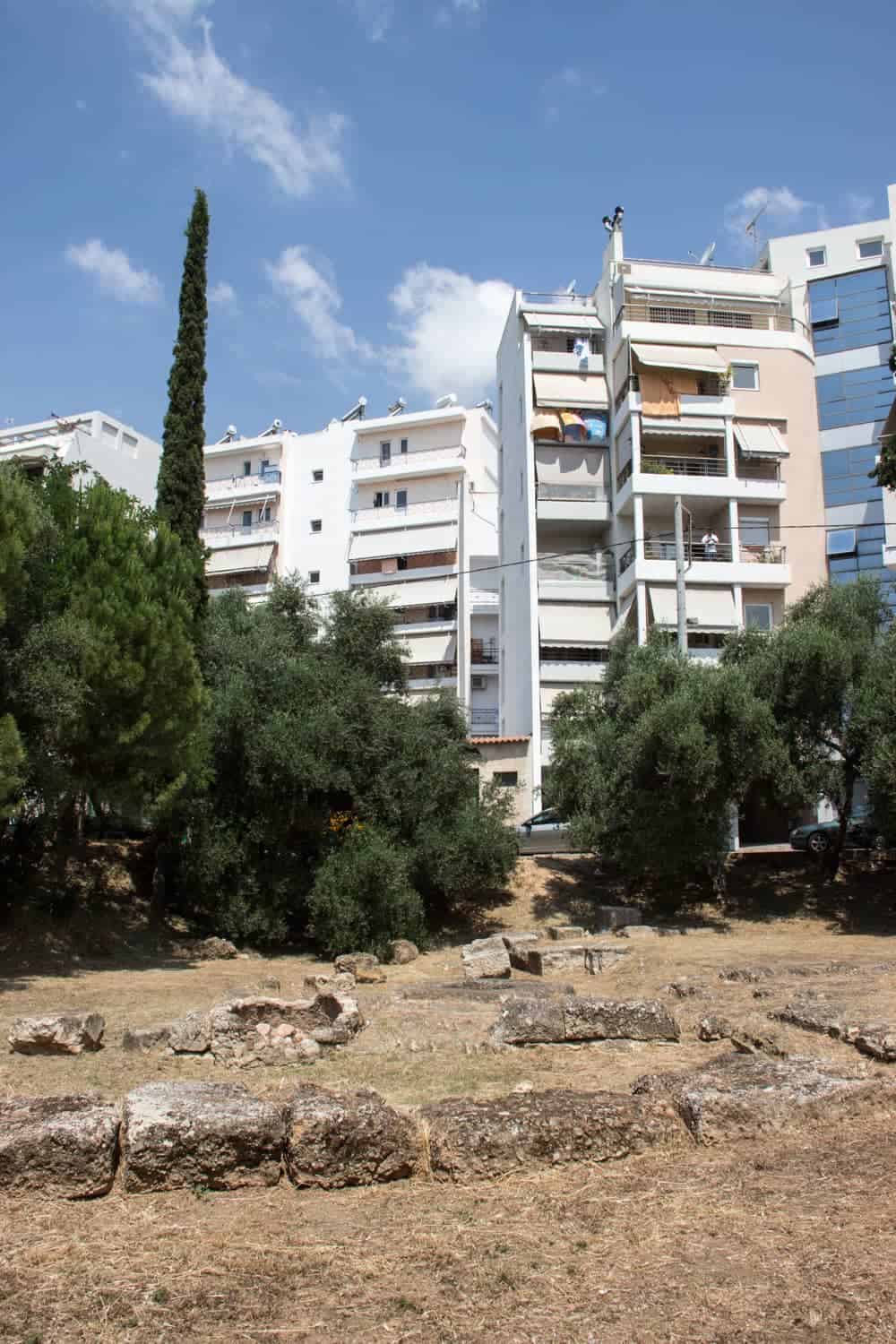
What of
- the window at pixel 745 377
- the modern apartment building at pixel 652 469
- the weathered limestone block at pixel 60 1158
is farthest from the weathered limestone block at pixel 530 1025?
the window at pixel 745 377

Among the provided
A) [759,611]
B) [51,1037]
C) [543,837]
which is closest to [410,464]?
[759,611]

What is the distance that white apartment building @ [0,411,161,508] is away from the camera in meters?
52.6

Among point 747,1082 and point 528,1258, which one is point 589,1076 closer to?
point 747,1082

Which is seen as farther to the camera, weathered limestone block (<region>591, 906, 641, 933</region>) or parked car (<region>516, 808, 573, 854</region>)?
parked car (<region>516, 808, 573, 854</region>)

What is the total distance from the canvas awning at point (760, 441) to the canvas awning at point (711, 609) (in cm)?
624

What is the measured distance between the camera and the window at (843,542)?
41281mm

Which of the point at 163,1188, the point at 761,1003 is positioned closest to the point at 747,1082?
the point at 163,1188

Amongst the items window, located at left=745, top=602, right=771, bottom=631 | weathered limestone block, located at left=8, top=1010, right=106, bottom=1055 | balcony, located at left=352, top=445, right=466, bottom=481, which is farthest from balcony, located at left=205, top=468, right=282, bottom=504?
weathered limestone block, located at left=8, top=1010, right=106, bottom=1055

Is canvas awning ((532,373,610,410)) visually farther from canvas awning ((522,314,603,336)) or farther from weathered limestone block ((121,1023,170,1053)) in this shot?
weathered limestone block ((121,1023,170,1053))

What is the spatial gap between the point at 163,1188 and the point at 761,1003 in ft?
28.4

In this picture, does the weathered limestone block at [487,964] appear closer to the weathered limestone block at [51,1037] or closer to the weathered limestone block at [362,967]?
the weathered limestone block at [362,967]

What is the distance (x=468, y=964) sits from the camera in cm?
1772

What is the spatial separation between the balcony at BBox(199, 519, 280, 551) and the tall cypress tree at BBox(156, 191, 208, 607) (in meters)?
31.3

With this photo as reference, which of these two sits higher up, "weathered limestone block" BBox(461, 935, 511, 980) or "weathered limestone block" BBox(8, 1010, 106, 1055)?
"weathered limestone block" BBox(8, 1010, 106, 1055)
